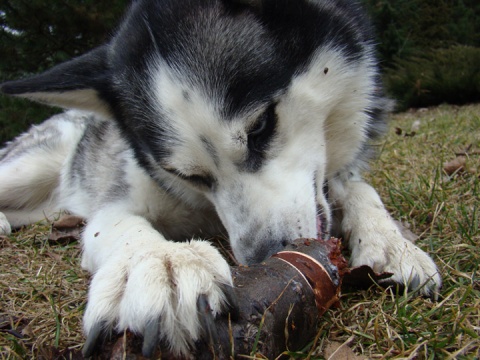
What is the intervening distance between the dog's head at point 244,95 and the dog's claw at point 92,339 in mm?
635

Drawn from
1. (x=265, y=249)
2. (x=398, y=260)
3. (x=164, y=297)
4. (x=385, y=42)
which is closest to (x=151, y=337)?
(x=164, y=297)

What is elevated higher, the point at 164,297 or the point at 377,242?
the point at 164,297

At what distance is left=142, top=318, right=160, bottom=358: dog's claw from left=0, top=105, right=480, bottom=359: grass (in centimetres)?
35

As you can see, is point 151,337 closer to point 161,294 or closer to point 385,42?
point 161,294

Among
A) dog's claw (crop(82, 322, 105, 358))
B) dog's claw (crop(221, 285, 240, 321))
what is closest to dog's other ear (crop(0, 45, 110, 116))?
dog's claw (crop(82, 322, 105, 358))

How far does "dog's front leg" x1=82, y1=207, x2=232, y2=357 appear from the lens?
3.64 ft

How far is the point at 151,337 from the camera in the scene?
42.2 inches

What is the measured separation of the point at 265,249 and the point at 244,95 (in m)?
0.61

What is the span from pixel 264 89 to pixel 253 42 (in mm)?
242

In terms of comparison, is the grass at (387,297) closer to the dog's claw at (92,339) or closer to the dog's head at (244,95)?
the dog's claw at (92,339)

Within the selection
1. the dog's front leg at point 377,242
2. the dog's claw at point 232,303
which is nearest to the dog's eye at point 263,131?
the dog's front leg at point 377,242

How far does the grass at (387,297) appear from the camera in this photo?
1.23m

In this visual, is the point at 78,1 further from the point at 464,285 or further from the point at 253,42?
the point at 464,285

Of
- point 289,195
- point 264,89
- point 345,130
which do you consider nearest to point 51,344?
point 289,195
